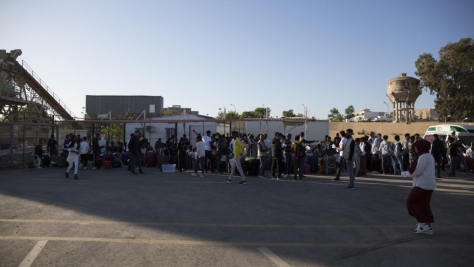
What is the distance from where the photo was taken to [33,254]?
5.27 meters

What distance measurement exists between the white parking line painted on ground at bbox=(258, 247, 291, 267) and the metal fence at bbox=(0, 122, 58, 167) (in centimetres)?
1730

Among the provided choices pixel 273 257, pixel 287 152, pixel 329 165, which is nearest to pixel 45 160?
pixel 287 152

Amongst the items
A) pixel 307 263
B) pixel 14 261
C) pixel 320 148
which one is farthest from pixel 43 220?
pixel 320 148

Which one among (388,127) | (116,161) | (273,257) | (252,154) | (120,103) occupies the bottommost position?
(273,257)

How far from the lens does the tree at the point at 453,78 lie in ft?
126

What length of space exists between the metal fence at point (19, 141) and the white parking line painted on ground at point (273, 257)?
17.3 m

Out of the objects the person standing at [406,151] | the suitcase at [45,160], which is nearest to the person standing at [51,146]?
the suitcase at [45,160]

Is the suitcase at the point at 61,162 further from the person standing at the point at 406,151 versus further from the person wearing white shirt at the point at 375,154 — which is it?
the person standing at the point at 406,151

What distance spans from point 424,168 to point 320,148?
12016 millimetres

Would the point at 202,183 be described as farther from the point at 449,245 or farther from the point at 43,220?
the point at 449,245

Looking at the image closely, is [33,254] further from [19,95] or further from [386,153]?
[19,95]

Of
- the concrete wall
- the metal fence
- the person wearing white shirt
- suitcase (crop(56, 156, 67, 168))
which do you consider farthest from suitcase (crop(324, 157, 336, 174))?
the concrete wall

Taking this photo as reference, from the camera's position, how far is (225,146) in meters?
16.6

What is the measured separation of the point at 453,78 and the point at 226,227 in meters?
41.9
